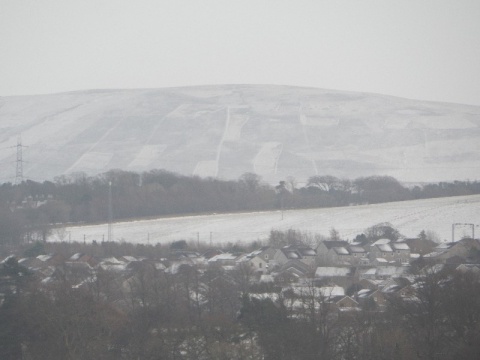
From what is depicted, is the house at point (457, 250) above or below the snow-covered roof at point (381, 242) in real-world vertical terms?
below

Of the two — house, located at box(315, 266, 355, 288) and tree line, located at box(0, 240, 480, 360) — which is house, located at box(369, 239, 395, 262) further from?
tree line, located at box(0, 240, 480, 360)

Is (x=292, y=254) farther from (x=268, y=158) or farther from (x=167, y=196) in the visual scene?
(x=268, y=158)

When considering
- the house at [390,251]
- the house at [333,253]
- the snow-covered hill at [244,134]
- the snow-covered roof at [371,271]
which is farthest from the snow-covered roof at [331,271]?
the snow-covered hill at [244,134]

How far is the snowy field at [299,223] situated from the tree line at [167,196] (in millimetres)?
3171

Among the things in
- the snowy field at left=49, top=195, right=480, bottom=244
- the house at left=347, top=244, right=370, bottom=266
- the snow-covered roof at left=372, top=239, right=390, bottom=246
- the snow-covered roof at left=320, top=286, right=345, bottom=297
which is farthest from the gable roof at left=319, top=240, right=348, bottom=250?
the snow-covered roof at left=320, top=286, right=345, bottom=297

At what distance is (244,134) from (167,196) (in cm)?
4318

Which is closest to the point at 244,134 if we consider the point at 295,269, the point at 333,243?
the point at 333,243

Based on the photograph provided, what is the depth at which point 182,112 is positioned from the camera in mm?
121125

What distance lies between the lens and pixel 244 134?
112m

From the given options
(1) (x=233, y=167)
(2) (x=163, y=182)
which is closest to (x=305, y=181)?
(1) (x=233, y=167)

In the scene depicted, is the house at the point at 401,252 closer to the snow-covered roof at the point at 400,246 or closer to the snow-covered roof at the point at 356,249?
the snow-covered roof at the point at 400,246

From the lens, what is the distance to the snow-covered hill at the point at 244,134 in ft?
322

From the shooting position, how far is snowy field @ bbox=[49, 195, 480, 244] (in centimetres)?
5603

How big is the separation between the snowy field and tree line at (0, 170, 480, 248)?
317 centimetres
